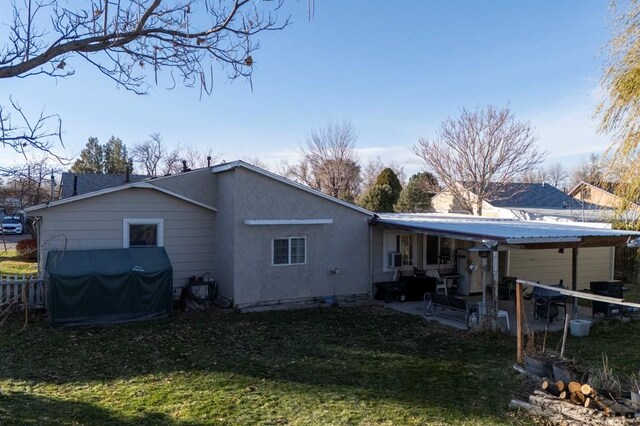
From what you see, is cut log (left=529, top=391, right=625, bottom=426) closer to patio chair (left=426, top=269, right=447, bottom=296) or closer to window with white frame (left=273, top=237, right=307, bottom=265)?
patio chair (left=426, top=269, right=447, bottom=296)

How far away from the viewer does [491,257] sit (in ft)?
40.2

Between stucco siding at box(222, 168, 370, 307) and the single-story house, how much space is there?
3 centimetres

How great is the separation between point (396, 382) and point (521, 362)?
2091 millimetres

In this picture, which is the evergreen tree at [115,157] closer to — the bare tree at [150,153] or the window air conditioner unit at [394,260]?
the bare tree at [150,153]

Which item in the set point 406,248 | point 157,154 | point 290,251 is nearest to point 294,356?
point 290,251

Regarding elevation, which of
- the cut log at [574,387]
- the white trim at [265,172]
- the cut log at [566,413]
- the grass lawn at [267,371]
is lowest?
the grass lawn at [267,371]

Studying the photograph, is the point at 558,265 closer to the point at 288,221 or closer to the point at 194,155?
the point at 288,221

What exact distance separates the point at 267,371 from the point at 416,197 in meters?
26.8

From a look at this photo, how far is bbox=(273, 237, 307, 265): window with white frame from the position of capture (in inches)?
531

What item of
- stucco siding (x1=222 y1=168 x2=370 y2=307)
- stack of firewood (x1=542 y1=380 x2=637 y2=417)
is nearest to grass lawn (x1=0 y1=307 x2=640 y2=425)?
stack of firewood (x1=542 y1=380 x2=637 y2=417)

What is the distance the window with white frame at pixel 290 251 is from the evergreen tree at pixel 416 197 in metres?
20.0

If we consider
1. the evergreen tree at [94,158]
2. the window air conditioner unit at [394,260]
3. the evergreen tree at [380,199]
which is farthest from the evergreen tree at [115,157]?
the window air conditioner unit at [394,260]

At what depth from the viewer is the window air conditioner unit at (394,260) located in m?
15.0

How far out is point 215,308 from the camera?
13.0 meters
